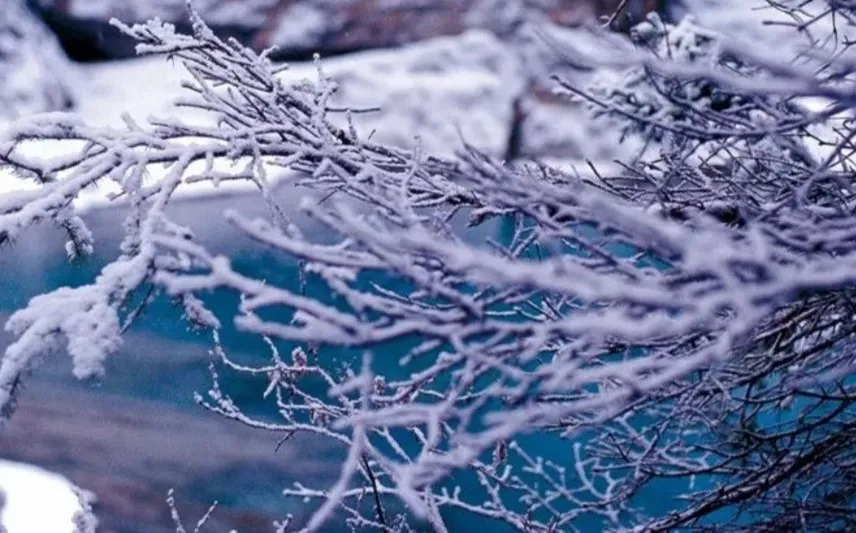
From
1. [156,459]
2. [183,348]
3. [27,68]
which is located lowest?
[27,68]

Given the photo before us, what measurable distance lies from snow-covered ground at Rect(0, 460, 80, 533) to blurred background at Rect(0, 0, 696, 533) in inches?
9.4

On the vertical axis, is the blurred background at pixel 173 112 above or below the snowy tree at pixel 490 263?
below

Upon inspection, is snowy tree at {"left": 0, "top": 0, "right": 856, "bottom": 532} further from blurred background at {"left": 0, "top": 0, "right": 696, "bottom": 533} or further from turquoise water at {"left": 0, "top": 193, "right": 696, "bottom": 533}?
blurred background at {"left": 0, "top": 0, "right": 696, "bottom": 533}

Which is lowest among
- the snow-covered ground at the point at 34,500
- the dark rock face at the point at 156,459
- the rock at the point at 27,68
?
the rock at the point at 27,68

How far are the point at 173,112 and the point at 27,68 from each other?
8.53 ft

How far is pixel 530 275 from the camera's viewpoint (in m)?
1.03

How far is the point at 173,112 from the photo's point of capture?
1612 cm

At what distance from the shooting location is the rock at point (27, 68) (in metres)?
15.6

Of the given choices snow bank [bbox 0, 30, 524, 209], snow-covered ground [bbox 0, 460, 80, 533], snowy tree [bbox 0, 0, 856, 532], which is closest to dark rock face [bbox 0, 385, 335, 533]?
snow-covered ground [bbox 0, 460, 80, 533]

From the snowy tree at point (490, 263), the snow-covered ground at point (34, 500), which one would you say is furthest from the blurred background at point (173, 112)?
the snowy tree at point (490, 263)

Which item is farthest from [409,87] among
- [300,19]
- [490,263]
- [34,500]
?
[490,263]

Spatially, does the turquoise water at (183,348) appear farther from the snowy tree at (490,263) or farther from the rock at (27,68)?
the rock at (27,68)

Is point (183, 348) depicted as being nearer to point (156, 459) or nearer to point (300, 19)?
point (156, 459)

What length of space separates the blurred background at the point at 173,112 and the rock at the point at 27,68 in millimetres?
31
